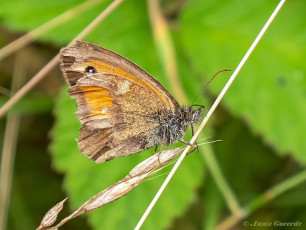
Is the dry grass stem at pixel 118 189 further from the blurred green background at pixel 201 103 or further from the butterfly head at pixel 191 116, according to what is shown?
the blurred green background at pixel 201 103

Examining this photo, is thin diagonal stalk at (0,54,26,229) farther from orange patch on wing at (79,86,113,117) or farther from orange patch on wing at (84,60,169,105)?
orange patch on wing at (84,60,169,105)

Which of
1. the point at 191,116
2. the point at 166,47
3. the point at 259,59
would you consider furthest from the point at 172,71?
the point at 191,116

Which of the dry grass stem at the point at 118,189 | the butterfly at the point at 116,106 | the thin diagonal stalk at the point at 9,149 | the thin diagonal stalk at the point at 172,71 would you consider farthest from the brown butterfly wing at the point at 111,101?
the thin diagonal stalk at the point at 9,149

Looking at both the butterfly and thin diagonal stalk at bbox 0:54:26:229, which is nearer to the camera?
the butterfly

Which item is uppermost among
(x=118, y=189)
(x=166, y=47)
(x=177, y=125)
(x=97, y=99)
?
(x=166, y=47)

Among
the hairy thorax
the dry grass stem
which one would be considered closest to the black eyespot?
the hairy thorax

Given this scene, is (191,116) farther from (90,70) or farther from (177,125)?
(90,70)
